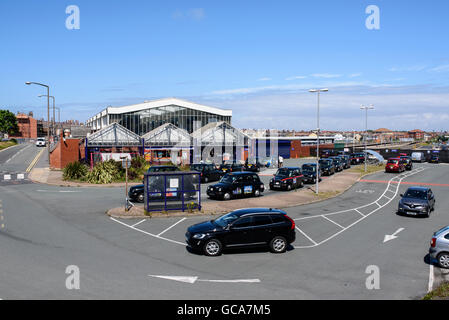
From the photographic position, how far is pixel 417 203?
21.0m

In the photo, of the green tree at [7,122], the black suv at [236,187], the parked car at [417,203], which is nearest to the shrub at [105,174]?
the black suv at [236,187]

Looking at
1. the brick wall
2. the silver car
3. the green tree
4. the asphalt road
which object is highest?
the green tree

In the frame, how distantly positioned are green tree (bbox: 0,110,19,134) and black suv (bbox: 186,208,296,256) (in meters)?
114

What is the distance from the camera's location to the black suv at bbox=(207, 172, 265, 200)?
83.3 ft

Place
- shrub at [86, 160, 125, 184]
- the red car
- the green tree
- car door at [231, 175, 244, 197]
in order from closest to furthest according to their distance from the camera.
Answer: car door at [231, 175, 244, 197] < shrub at [86, 160, 125, 184] < the red car < the green tree

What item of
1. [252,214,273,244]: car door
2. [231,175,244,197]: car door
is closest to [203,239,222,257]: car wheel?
[252,214,273,244]: car door

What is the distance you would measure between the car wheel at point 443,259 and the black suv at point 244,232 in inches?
196

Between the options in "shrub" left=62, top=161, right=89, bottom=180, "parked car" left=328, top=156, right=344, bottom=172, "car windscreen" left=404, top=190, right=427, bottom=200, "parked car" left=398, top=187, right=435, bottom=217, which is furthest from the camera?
"parked car" left=328, top=156, right=344, bottom=172

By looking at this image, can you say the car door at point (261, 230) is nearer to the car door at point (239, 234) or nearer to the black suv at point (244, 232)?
the black suv at point (244, 232)

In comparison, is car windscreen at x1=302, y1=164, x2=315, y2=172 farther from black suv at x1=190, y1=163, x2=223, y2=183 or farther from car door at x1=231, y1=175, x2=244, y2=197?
car door at x1=231, y1=175, x2=244, y2=197

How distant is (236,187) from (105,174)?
45.4 feet

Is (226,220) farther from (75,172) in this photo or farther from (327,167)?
(327,167)
